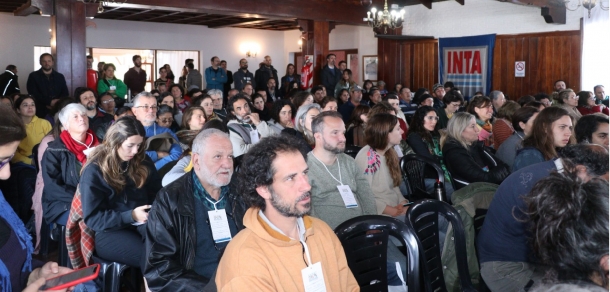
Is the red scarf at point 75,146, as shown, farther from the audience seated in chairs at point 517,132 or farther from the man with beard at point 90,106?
the audience seated in chairs at point 517,132

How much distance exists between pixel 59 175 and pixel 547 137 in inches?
122

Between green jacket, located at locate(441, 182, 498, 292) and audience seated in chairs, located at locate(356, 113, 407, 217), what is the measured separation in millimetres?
791

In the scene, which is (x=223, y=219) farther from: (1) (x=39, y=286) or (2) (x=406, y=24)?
(2) (x=406, y=24)

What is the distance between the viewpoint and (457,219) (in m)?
2.64

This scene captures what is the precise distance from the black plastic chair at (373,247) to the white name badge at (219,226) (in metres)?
0.48

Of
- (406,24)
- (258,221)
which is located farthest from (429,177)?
(406,24)

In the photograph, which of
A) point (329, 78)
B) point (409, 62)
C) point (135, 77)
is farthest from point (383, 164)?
point (409, 62)

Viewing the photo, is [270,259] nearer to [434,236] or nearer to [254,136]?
[434,236]

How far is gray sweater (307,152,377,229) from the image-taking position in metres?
3.17

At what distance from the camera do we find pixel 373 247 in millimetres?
2461

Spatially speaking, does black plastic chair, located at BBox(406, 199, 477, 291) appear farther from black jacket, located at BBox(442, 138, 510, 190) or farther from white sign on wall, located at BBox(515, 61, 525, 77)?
white sign on wall, located at BBox(515, 61, 525, 77)

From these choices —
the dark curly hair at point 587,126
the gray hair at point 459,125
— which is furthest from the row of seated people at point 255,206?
the dark curly hair at point 587,126

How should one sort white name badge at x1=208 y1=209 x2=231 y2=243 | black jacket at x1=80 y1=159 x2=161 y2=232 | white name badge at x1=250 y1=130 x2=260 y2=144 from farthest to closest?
white name badge at x1=250 y1=130 x2=260 y2=144 < black jacket at x1=80 y1=159 x2=161 y2=232 < white name badge at x1=208 y1=209 x2=231 y2=243

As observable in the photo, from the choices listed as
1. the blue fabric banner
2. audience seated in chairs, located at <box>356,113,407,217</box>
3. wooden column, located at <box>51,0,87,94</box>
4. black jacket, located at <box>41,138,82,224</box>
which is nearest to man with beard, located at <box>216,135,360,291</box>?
audience seated in chairs, located at <box>356,113,407,217</box>
